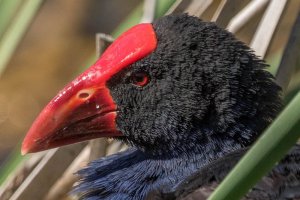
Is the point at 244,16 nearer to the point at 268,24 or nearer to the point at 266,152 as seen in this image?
the point at 268,24

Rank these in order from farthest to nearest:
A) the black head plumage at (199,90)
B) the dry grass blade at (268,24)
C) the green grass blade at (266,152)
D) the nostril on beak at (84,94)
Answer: the dry grass blade at (268,24) → the nostril on beak at (84,94) → the black head plumage at (199,90) → the green grass blade at (266,152)

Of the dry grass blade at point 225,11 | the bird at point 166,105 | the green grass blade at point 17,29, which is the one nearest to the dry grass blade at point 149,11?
the bird at point 166,105

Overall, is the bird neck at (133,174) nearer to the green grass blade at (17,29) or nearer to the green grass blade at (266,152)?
the green grass blade at (17,29)

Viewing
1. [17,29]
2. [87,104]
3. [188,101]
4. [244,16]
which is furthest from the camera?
[244,16]

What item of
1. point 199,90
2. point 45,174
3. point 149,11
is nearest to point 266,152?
point 199,90

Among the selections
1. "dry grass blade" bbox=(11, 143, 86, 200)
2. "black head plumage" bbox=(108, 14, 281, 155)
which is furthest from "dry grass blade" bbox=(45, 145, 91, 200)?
"black head plumage" bbox=(108, 14, 281, 155)

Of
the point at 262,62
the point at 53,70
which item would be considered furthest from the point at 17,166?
the point at 53,70

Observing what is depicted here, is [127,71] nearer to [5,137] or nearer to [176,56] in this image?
[176,56]

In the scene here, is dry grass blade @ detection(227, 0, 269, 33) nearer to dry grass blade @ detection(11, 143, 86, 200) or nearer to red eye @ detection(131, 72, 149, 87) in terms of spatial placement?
red eye @ detection(131, 72, 149, 87)
